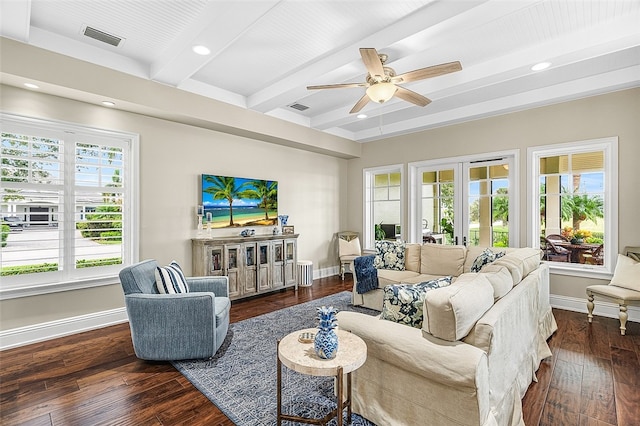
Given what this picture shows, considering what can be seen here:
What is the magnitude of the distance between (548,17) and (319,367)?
355 centimetres

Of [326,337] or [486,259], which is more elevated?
[486,259]

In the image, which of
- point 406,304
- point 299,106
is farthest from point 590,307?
point 299,106

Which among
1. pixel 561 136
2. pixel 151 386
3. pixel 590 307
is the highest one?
pixel 561 136

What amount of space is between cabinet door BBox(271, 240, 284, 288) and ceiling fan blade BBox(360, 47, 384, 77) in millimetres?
3272

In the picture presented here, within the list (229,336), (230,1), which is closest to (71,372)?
(229,336)

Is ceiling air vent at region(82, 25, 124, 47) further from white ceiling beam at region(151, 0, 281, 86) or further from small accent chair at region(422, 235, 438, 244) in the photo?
small accent chair at region(422, 235, 438, 244)

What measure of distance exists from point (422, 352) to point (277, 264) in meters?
3.81

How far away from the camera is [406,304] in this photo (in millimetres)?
2031

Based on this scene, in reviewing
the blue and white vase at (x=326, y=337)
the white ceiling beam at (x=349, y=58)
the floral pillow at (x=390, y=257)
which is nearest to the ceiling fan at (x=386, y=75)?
the white ceiling beam at (x=349, y=58)

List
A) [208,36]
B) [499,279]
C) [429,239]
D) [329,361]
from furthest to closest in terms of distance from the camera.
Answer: [429,239] < [208,36] < [499,279] < [329,361]

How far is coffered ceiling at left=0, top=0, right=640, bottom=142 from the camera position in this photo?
8.67ft

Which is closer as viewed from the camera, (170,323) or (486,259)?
(170,323)

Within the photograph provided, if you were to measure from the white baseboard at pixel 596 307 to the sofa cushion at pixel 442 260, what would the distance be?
5.19 feet

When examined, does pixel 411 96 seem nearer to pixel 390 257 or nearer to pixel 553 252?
pixel 390 257
